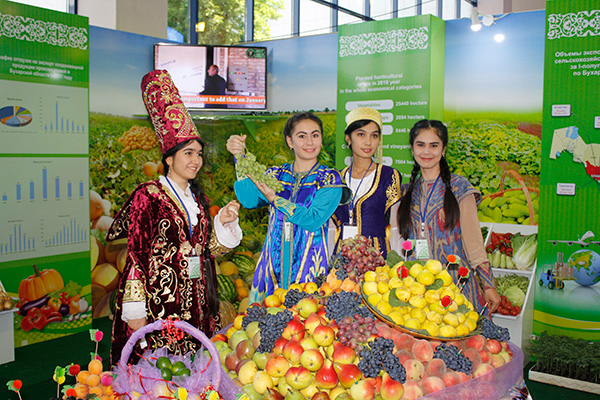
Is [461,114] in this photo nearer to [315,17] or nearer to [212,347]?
[212,347]

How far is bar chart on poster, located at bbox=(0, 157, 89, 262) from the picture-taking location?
4.56 meters

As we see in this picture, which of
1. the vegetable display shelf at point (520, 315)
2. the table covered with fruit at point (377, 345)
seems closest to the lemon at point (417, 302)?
the table covered with fruit at point (377, 345)

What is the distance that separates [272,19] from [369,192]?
20.5 ft

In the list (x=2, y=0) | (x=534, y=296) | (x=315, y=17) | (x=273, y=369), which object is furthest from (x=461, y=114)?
(x=315, y=17)

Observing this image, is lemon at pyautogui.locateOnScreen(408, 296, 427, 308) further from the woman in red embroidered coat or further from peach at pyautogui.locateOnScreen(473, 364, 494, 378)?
the woman in red embroidered coat

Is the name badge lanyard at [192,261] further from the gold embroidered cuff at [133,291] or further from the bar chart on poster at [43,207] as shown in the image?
the bar chart on poster at [43,207]

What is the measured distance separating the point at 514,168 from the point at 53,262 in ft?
13.9

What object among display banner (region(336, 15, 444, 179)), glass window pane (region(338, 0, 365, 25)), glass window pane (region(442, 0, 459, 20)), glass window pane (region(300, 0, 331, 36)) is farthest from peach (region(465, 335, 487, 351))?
glass window pane (region(442, 0, 459, 20))

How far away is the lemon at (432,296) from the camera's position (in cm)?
187

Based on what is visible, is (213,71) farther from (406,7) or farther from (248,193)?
(406,7)

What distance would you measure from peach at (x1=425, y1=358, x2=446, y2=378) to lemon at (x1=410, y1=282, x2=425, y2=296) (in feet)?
0.89

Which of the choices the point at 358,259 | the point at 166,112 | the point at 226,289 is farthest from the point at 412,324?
the point at 226,289

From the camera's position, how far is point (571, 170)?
4066 millimetres

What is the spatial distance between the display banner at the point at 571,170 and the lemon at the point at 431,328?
283cm
